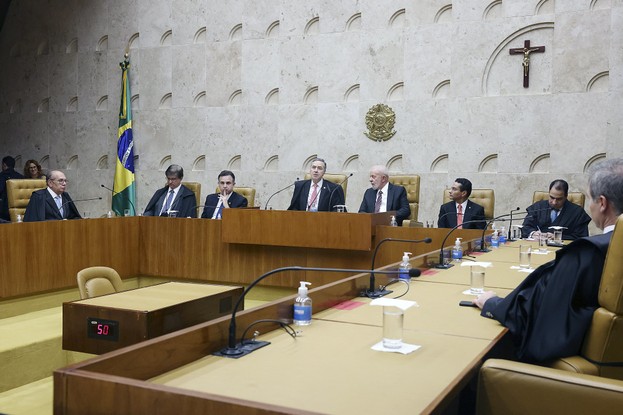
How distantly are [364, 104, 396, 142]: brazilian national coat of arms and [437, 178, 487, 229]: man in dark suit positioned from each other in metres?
1.73

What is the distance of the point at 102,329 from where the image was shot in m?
3.20

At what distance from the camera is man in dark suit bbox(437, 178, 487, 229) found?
23.0ft

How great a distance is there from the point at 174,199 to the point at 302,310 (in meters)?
5.42

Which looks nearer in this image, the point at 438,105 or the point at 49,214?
the point at 49,214

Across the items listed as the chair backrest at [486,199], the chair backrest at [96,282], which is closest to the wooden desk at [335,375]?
the chair backrest at [96,282]

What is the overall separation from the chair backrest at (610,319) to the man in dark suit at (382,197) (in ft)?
16.8

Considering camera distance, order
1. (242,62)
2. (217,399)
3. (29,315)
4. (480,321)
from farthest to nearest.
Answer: (242,62) → (29,315) → (480,321) → (217,399)

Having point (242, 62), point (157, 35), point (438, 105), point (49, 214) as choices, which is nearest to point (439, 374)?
point (49, 214)

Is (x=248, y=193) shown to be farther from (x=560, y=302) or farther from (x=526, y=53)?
(x=560, y=302)

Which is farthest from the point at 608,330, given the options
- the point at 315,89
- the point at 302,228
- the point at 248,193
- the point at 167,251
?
the point at 315,89

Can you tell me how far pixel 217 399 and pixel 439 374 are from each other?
2.31 ft

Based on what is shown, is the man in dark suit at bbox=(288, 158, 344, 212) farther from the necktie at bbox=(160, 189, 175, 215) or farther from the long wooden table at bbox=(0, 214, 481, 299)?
the necktie at bbox=(160, 189, 175, 215)

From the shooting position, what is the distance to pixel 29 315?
5219mm

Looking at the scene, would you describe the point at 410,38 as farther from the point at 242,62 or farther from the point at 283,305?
the point at 283,305
